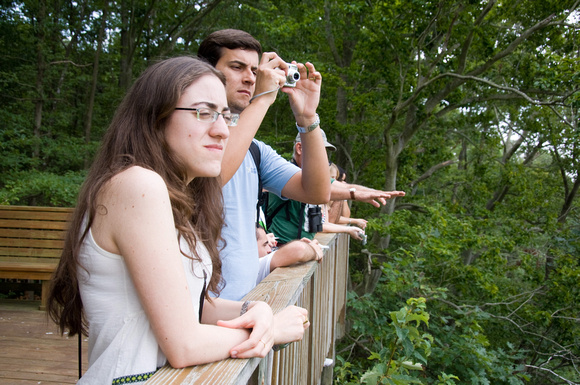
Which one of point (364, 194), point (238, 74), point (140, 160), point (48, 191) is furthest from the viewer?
point (48, 191)

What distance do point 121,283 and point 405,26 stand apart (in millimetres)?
8838

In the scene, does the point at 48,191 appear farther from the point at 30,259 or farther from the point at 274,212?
the point at 274,212

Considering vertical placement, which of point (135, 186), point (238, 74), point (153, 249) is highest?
point (238, 74)

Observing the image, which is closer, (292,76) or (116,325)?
(116,325)

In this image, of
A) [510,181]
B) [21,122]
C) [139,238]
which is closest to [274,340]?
[139,238]

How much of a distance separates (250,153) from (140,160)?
3.64 feet

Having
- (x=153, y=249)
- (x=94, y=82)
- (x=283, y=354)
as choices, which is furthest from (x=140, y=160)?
(x=94, y=82)

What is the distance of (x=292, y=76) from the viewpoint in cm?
214

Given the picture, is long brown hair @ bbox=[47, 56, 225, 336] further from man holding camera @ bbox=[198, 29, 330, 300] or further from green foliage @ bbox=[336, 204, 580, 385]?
green foliage @ bbox=[336, 204, 580, 385]

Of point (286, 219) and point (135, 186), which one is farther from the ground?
point (135, 186)

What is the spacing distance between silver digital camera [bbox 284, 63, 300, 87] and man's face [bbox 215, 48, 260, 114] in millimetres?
165

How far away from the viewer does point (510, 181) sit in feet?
→ 40.1

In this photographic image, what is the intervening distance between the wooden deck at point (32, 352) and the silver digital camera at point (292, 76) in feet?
7.92

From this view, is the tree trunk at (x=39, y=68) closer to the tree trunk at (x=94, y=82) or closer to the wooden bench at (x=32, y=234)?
the tree trunk at (x=94, y=82)
